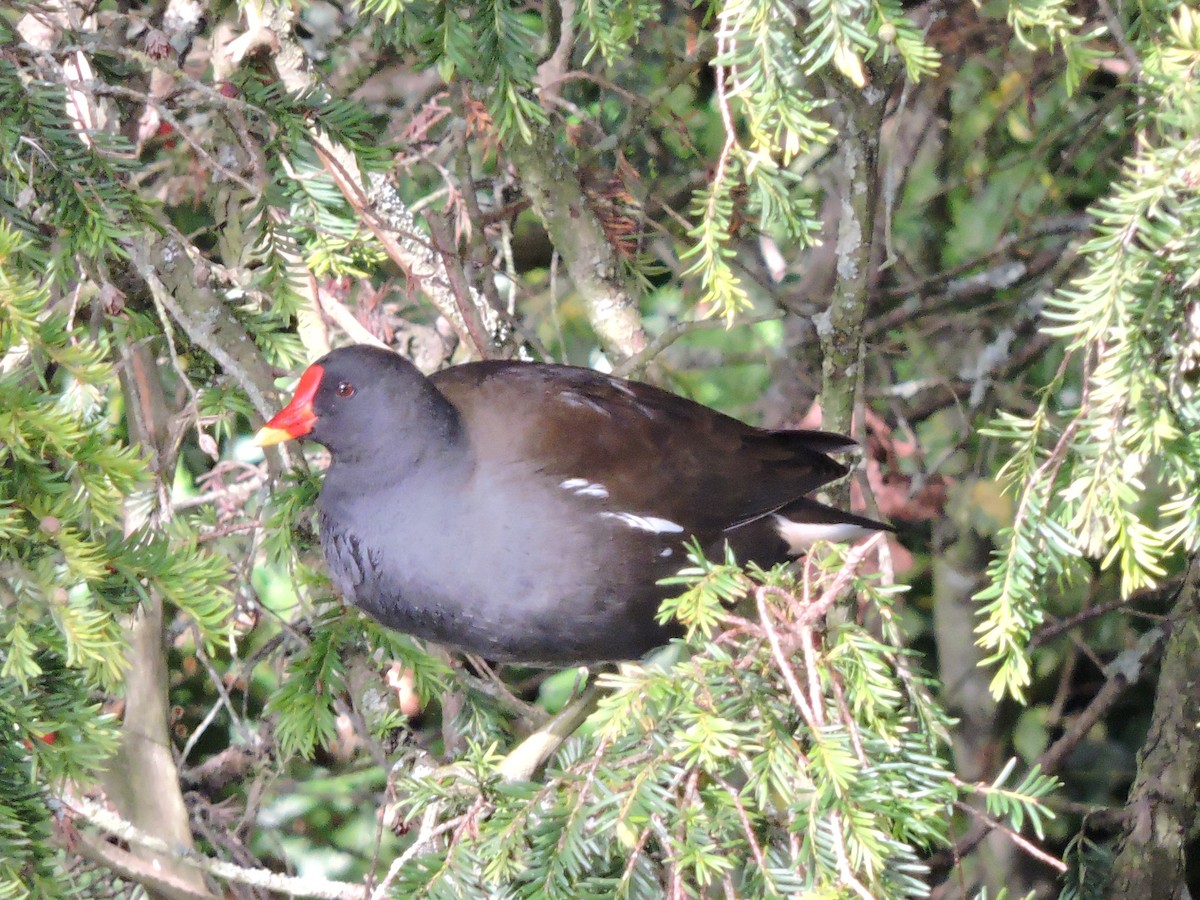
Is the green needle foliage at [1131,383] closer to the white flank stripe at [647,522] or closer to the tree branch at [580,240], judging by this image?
the white flank stripe at [647,522]

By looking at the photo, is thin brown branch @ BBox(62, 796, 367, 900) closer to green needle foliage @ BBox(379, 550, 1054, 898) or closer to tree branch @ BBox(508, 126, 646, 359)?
green needle foliage @ BBox(379, 550, 1054, 898)

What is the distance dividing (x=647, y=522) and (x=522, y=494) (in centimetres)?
21

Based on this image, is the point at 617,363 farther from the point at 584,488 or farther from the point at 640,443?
the point at 584,488

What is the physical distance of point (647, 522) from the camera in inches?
77.5

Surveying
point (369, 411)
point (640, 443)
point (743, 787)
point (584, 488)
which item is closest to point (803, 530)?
point (640, 443)

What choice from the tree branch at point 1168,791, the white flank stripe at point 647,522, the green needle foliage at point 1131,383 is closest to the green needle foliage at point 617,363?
the green needle foliage at point 1131,383

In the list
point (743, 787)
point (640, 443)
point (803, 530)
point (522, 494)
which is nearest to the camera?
point (743, 787)

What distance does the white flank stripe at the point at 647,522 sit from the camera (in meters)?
1.93

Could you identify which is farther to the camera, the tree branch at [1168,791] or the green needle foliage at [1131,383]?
the tree branch at [1168,791]

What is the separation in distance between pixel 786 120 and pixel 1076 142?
1804 millimetres

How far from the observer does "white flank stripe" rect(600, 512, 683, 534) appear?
193 centimetres

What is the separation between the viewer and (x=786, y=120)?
131cm

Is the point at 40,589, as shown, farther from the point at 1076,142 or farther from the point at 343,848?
the point at 1076,142

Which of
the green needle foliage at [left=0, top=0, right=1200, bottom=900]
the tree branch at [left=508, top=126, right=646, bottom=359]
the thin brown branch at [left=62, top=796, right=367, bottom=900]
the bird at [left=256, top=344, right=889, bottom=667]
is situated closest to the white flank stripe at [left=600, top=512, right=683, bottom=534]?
the bird at [left=256, top=344, right=889, bottom=667]
